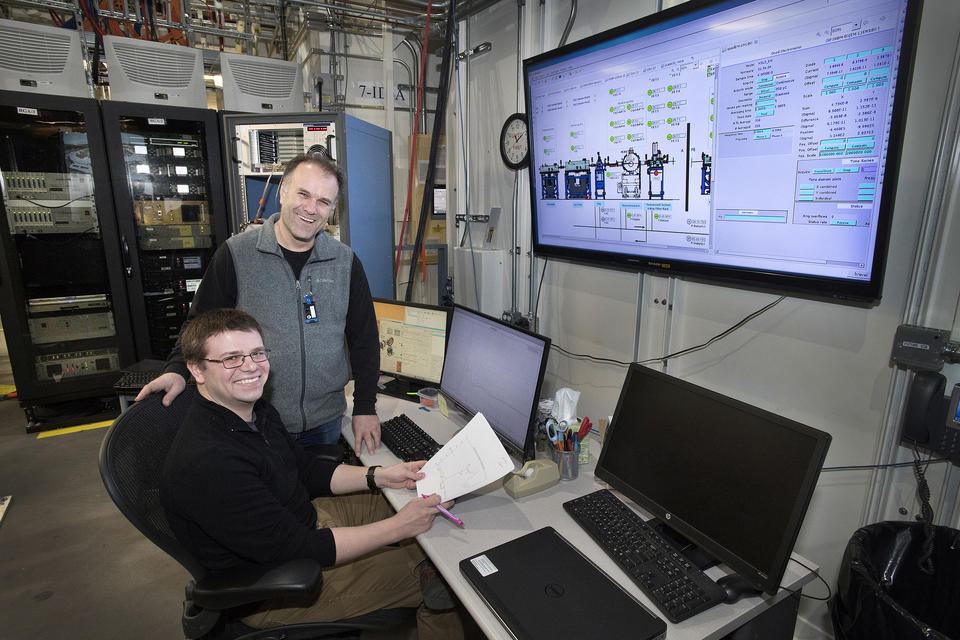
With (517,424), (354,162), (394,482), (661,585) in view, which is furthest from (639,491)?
(354,162)

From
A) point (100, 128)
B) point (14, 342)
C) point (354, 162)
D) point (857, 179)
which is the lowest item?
point (14, 342)

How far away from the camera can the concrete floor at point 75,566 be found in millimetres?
1894

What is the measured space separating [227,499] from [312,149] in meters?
2.04

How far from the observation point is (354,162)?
2.87 meters

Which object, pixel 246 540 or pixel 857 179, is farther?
pixel 857 179

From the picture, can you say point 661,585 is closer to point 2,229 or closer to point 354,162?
point 354,162

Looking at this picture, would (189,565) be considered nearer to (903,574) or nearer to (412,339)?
(412,339)

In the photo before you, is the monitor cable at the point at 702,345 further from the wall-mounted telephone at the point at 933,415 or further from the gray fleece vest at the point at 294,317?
the gray fleece vest at the point at 294,317

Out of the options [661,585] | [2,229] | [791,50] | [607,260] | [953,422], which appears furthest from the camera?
[2,229]

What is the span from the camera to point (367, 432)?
172cm

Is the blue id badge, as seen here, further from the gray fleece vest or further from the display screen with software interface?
the display screen with software interface

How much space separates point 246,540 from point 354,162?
224 centimetres

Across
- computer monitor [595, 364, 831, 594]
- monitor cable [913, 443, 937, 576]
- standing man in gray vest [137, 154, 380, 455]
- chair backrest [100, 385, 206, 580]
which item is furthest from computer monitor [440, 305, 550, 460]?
monitor cable [913, 443, 937, 576]

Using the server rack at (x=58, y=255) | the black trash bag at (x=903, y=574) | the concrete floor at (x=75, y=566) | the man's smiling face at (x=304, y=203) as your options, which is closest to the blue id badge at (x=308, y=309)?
the man's smiling face at (x=304, y=203)
